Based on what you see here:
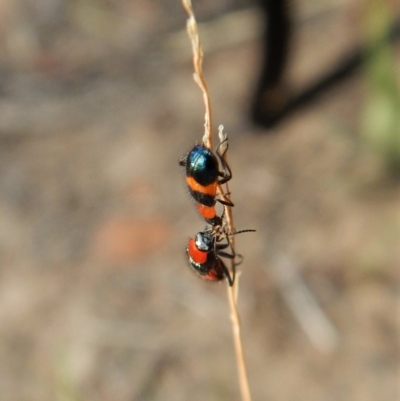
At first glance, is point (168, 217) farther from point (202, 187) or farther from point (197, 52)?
point (197, 52)

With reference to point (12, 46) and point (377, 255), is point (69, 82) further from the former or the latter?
point (377, 255)

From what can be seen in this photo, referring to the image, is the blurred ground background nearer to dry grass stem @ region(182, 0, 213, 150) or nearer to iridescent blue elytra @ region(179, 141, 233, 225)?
iridescent blue elytra @ region(179, 141, 233, 225)

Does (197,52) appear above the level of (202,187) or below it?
below

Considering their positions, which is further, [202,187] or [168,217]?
[168,217]

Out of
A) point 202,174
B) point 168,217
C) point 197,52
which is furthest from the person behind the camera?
point 168,217

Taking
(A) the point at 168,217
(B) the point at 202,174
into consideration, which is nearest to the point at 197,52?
(B) the point at 202,174

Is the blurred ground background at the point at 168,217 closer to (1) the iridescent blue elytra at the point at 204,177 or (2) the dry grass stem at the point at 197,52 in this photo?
(1) the iridescent blue elytra at the point at 204,177

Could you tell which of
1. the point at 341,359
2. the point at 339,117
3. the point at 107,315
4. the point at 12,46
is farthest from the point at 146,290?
the point at 12,46

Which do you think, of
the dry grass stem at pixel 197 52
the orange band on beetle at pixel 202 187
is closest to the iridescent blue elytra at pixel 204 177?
the orange band on beetle at pixel 202 187
